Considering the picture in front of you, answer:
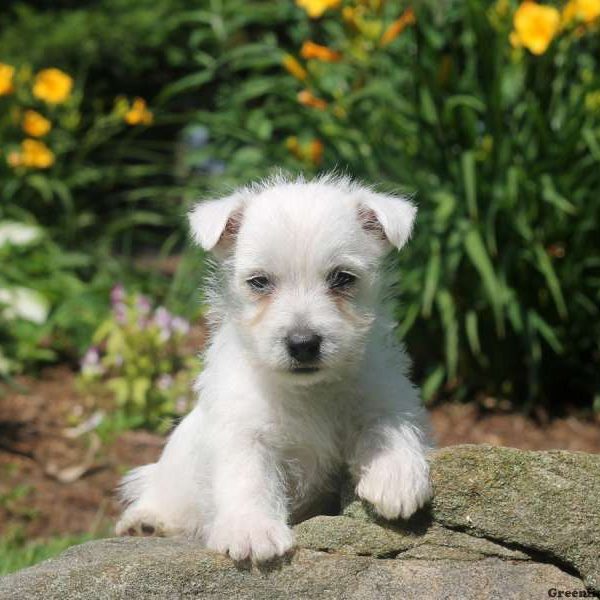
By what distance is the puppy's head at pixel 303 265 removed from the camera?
375 cm

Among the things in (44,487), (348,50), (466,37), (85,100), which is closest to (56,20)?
(85,100)

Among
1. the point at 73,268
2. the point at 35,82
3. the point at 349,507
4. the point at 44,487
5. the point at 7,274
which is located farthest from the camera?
the point at 35,82

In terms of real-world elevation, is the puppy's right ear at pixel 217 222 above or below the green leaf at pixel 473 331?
above

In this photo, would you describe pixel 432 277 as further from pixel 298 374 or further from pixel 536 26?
pixel 298 374

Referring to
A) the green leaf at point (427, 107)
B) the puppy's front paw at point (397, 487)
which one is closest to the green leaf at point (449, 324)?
the green leaf at point (427, 107)

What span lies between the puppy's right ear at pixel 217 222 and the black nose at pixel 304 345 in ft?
1.92

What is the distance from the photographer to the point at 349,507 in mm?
3779

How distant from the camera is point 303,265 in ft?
12.6

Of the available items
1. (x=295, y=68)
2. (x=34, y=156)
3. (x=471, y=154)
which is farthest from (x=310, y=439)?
(x=34, y=156)

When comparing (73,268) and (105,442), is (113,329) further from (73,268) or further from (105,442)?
(73,268)

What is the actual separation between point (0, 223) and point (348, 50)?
3.53 meters

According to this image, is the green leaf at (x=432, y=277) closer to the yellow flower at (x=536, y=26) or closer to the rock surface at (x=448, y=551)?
the yellow flower at (x=536, y=26)

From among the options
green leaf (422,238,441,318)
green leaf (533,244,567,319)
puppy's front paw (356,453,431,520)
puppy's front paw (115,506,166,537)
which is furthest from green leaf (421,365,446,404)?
puppy's front paw (356,453,431,520)

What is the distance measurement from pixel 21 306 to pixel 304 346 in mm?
5376
